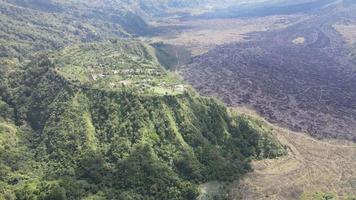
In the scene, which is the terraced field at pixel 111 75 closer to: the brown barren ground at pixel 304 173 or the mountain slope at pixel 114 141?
the mountain slope at pixel 114 141

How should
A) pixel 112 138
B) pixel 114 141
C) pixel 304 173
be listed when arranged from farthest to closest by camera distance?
pixel 304 173, pixel 112 138, pixel 114 141

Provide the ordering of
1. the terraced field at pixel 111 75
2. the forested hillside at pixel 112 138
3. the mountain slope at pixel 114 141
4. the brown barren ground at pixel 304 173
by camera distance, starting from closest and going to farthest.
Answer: the mountain slope at pixel 114 141, the forested hillside at pixel 112 138, the brown barren ground at pixel 304 173, the terraced field at pixel 111 75

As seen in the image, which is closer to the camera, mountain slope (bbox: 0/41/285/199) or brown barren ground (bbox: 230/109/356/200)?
mountain slope (bbox: 0/41/285/199)

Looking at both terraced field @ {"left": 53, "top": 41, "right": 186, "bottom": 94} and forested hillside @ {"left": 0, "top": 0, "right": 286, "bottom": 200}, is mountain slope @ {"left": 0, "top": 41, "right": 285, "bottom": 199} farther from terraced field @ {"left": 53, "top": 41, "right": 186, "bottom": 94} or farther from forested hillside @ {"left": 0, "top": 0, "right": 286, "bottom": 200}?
terraced field @ {"left": 53, "top": 41, "right": 186, "bottom": 94}

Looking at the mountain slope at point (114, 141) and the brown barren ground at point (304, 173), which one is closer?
the mountain slope at point (114, 141)

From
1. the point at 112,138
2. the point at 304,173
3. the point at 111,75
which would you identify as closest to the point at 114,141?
the point at 112,138

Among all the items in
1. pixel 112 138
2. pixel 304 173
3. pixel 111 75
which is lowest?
pixel 304 173

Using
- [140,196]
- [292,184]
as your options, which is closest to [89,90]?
[140,196]

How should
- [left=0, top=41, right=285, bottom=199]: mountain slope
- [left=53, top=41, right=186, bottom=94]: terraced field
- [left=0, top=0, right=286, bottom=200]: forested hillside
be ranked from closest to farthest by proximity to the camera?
[left=0, top=41, right=285, bottom=199]: mountain slope, [left=0, top=0, right=286, bottom=200]: forested hillside, [left=53, top=41, right=186, bottom=94]: terraced field

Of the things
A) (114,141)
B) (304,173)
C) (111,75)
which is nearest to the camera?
(114,141)

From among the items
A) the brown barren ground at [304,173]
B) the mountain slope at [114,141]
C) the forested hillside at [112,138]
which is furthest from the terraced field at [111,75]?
the brown barren ground at [304,173]

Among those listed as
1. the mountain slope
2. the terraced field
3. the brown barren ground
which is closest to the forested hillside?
the mountain slope

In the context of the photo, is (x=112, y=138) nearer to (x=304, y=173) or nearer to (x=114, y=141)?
(x=114, y=141)
